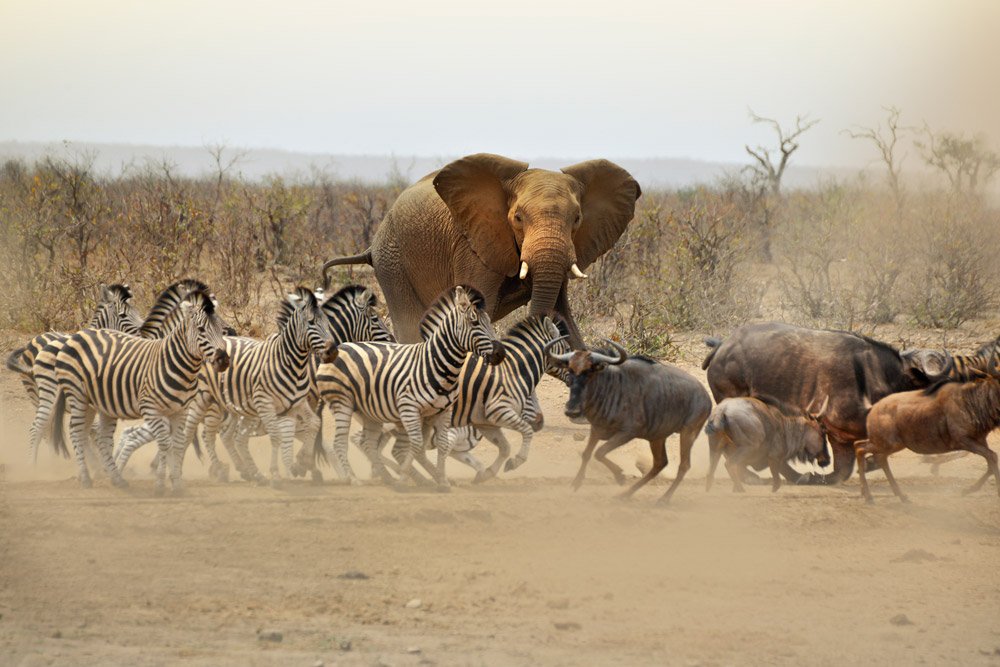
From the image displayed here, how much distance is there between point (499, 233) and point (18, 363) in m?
4.43

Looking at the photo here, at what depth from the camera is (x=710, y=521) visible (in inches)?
274

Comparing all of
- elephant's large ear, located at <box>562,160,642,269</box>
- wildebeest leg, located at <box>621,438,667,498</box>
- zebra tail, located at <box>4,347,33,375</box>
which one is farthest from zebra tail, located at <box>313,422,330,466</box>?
elephant's large ear, located at <box>562,160,642,269</box>

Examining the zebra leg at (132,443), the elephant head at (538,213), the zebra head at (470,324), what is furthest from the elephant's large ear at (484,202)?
the zebra leg at (132,443)

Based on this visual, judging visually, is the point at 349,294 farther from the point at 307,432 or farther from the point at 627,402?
the point at 627,402

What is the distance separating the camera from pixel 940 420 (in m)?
7.50

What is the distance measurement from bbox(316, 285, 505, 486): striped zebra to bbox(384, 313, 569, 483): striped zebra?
1.14 ft

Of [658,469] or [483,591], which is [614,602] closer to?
[483,591]

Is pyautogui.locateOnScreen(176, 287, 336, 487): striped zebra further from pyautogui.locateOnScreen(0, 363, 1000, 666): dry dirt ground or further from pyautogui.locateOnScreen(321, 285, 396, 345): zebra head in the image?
pyautogui.locateOnScreen(321, 285, 396, 345): zebra head

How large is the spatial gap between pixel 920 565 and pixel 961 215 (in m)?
6.33

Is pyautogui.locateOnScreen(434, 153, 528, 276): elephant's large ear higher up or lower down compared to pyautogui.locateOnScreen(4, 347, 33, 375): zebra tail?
higher up

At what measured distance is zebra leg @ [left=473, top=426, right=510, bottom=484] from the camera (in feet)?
26.8

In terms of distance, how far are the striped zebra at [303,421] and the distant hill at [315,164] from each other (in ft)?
7.26

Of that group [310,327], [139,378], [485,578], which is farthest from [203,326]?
[485,578]

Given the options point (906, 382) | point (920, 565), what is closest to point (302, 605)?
point (920, 565)
